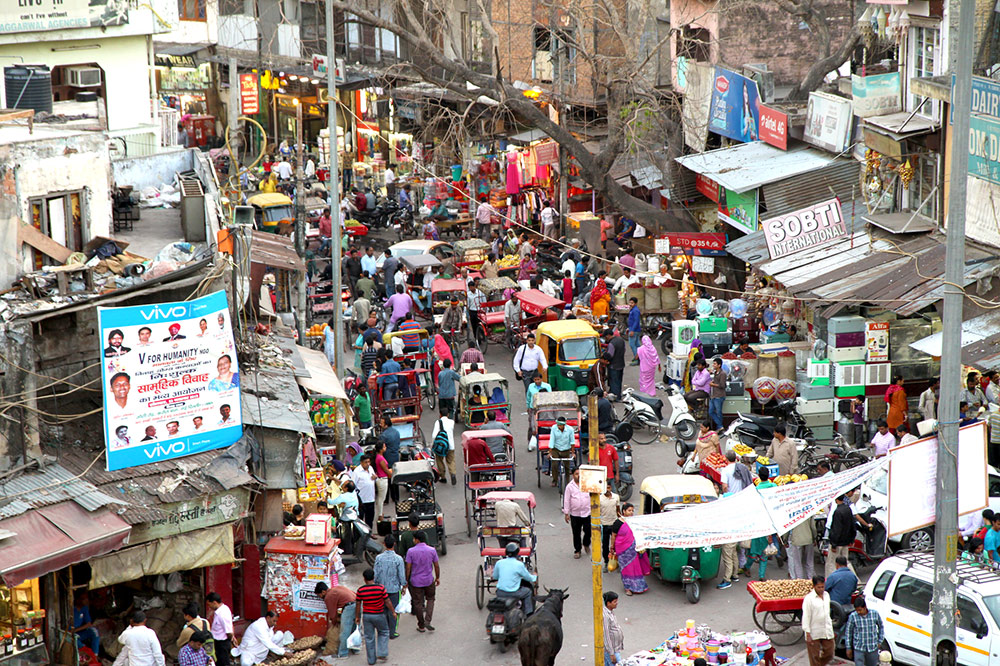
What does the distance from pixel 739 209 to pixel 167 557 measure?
18280 mm

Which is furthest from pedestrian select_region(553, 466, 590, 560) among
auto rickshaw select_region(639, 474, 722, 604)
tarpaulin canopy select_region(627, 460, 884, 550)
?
tarpaulin canopy select_region(627, 460, 884, 550)

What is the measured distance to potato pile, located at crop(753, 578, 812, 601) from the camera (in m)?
14.3

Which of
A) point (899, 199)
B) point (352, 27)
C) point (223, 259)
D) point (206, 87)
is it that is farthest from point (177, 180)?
point (352, 27)

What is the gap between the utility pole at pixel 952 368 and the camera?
10.8 meters

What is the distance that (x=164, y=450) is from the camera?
1425 centimetres

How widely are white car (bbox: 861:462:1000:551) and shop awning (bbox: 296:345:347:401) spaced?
7.99m

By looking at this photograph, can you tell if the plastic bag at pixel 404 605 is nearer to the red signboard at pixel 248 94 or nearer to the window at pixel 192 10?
the red signboard at pixel 248 94

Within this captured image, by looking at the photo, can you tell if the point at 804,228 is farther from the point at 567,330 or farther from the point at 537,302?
the point at 537,302

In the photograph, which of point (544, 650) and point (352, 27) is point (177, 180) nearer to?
point (544, 650)

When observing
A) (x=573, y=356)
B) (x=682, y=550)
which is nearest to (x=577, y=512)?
(x=682, y=550)

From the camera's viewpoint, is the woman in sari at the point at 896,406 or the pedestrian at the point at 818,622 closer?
the pedestrian at the point at 818,622

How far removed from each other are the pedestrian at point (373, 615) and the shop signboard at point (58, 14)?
15.4 meters

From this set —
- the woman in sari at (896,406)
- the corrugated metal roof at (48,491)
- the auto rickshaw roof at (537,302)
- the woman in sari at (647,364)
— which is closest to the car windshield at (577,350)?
the woman in sari at (647,364)

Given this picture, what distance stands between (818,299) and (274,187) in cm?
2101
